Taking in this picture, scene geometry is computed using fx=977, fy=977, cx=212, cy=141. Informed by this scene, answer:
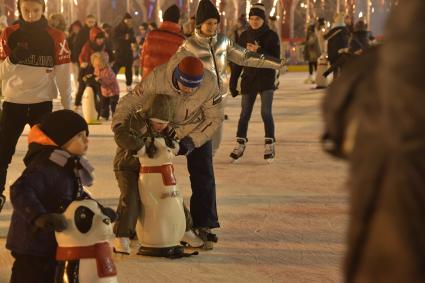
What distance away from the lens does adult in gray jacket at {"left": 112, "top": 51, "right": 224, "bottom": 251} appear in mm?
5871

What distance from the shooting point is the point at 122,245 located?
594cm

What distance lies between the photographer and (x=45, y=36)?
6785mm

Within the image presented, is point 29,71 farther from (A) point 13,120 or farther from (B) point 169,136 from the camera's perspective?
(B) point 169,136

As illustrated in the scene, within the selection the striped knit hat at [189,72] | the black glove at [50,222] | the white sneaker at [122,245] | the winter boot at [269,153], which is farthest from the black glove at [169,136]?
the winter boot at [269,153]

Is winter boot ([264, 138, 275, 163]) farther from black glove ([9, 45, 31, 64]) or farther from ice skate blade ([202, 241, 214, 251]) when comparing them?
ice skate blade ([202, 241, 214, 251])

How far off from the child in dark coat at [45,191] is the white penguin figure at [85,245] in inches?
2.9

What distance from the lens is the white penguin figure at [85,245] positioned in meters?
3.96

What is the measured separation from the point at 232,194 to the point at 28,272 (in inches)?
171

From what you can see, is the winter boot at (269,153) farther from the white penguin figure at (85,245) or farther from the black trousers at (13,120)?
the white penguin figure at (85,245)

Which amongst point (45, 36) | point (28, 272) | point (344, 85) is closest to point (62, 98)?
point (45, 36)

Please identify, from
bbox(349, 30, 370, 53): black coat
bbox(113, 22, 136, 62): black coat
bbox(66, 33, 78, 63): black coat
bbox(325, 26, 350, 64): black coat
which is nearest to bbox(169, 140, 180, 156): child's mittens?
bbox(349, 30, 370, 53): black coat

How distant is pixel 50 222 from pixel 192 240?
97.8 inches

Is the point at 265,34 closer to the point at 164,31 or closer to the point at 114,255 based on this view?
the point at 164,31

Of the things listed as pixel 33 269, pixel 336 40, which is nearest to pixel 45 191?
pixel 33 269
